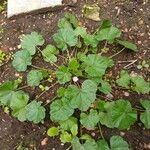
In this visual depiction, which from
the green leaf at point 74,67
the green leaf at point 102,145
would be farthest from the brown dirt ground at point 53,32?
the green leaf at point 74,67

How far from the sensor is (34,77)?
10.2 ft

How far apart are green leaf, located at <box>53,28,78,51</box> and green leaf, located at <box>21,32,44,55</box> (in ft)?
0.45

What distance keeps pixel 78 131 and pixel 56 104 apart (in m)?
0.27

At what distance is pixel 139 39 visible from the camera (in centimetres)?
333

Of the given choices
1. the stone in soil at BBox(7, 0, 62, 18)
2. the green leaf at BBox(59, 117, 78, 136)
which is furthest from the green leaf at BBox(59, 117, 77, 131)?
the stone in soil at BBox(7, 0, 62, 18)

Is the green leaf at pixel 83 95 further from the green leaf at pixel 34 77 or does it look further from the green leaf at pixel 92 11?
the green leaf at pixel 92 11

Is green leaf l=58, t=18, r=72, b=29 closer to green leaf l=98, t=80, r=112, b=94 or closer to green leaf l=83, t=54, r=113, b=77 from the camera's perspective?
green leaf l=83, t=54, r=113, b=77

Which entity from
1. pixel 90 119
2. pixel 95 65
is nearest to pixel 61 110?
pixel 90 119

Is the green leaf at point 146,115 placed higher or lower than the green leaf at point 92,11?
lower

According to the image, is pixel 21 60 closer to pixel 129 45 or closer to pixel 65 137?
pixel 65 137

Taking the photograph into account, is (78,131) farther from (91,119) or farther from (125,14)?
(125,14)

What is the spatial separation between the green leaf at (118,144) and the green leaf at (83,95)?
307 millimetres

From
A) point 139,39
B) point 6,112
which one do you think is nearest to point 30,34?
point 6,112

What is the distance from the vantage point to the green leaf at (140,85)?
2969mm
